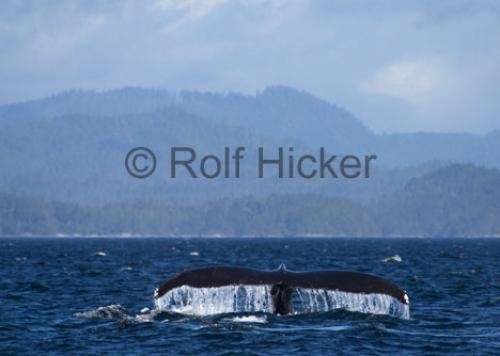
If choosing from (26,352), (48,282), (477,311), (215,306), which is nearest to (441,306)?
(477,311)

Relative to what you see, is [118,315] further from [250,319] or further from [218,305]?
[250,319]

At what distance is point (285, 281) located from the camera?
938 inches

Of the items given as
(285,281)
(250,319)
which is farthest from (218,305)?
(285,281)

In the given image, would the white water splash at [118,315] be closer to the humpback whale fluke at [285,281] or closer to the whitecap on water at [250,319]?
the whitecap on water at [250,319]

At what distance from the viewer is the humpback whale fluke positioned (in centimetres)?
2267

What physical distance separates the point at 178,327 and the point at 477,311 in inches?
366

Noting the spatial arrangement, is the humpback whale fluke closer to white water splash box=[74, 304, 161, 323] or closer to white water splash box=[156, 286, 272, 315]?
white water splash box=[156, 286, 272, 315]

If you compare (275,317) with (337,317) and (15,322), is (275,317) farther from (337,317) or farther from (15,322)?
(15,322)

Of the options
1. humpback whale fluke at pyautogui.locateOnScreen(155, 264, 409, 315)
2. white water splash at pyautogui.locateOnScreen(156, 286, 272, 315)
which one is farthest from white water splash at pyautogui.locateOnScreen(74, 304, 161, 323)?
humpback whale fluke at pyautogui.locateOnScreen(155, 264, 409, 315)

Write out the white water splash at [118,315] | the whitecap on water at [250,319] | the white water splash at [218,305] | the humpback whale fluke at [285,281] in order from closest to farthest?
1. the humpback whale fluke at [285,281]
2. the whitecap on water at [250,319]
3. the white water splash at [118,315]
4. the white water splash at [218,305]

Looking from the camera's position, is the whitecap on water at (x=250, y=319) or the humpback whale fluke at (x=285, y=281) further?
the whitecap on water at (x=250, y=319)

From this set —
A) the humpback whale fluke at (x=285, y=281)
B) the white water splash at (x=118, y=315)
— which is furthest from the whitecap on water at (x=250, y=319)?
the humpback whale fluke at (x=285, y=281)

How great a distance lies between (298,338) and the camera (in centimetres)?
2452

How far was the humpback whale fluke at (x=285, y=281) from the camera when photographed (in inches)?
893
